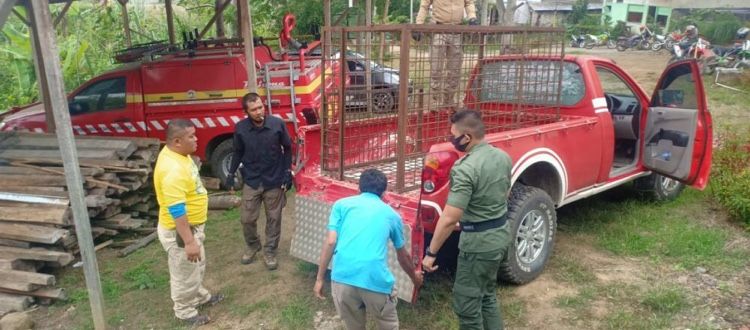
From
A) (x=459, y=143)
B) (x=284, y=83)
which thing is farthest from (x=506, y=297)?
(x=284, y=83)

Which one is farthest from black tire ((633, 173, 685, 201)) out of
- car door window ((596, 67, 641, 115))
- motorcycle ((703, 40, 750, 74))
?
A: motorcycle ((703, 40, 750, 74))

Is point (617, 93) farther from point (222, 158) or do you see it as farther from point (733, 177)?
point (222, 158)

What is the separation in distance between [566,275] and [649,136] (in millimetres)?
1936

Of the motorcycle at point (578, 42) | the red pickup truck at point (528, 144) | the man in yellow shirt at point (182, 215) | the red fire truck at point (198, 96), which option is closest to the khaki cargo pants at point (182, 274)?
the man in yellow shirt at point (182, 215)

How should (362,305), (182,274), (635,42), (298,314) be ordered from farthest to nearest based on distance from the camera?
(635,42) < (298,314) < (182,274) < (362,305)

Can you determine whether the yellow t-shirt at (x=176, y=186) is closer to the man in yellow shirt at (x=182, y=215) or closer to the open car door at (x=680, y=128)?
the man in yellow shirt at (x=182, y=215)

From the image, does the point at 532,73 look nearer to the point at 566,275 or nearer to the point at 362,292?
the point at 566,275

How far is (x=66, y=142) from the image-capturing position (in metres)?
3.44

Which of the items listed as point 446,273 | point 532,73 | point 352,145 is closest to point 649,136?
point 532,73

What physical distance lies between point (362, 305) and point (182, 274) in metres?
1.56

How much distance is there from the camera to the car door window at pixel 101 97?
24.3 feet

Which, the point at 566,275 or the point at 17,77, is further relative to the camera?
the point at 17,77

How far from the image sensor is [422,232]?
336 cm

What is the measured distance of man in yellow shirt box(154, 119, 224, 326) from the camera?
342 cm
